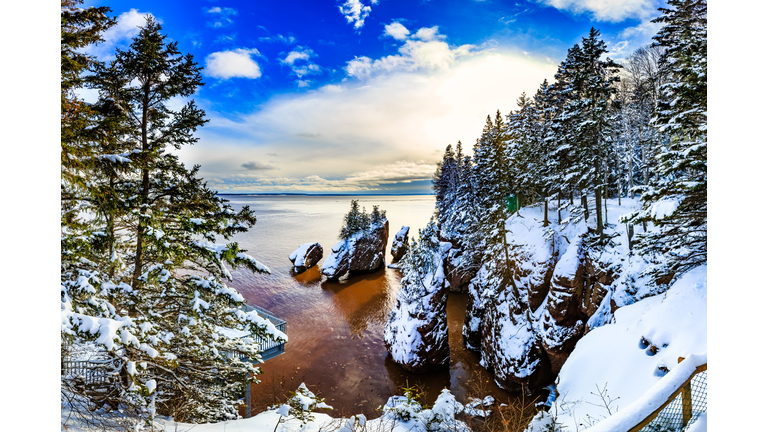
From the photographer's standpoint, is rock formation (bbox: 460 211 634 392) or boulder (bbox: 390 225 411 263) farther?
boulder (bbox: 390 225 411 263)

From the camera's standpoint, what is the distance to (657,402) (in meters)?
2.62

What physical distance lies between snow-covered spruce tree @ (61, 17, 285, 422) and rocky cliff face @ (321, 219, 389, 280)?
86.0 feet

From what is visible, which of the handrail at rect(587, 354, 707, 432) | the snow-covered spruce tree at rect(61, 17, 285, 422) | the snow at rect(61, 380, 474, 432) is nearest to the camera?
the handrail at rect(587, 354, 707, 432)

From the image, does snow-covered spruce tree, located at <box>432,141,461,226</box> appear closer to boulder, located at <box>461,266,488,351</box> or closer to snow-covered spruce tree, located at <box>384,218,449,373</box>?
boulder, located at <box>461,266,488,351</box>

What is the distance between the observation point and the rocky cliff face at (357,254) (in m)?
33.1

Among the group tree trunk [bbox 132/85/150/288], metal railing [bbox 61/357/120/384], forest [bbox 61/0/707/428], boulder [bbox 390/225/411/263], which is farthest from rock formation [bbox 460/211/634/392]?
boulder [bbox 390/225/411/263]

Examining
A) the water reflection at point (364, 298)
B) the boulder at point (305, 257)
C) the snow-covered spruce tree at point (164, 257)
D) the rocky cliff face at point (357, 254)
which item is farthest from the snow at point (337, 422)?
the boulder at point (305, 257)

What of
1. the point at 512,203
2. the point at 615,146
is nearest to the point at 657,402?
the point at 512,203

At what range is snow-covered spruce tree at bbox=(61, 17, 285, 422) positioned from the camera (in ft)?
16.2

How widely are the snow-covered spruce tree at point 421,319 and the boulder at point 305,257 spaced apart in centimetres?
2158

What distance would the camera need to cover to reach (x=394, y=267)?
38.2 meters

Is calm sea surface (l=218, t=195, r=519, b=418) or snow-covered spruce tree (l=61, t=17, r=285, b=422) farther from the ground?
snow-covered spruce tree (l=61, t=17, r=285, b=422)
